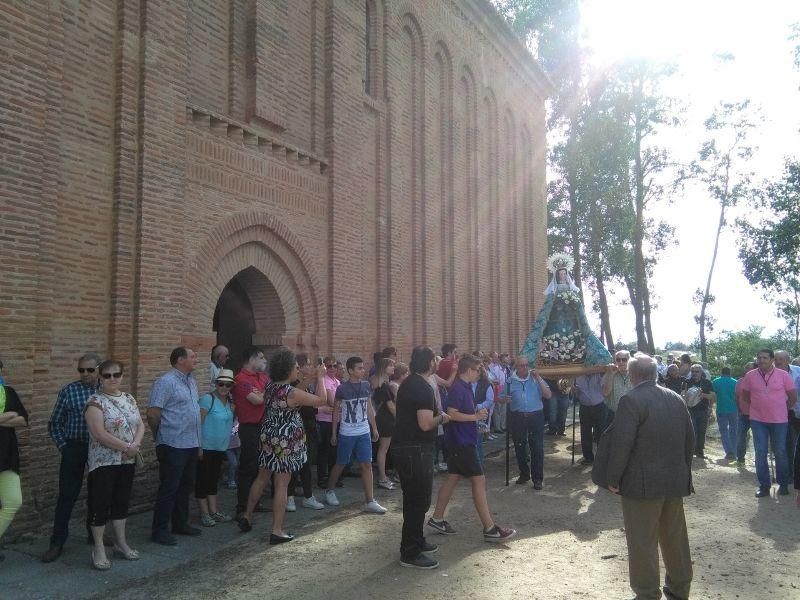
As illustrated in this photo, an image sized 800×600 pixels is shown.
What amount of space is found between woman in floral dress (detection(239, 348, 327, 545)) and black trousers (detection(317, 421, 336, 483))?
8.68 ft

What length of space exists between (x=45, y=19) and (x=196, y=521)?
18.5 feet

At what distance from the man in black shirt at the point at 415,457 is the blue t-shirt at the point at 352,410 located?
2.17m

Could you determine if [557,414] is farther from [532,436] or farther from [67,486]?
[67,486]

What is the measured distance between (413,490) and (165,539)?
8.45 ft

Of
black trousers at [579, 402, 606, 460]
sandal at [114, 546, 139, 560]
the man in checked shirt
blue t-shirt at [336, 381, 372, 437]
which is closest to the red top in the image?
blue t-shirt at [336, 381, 372, 437]

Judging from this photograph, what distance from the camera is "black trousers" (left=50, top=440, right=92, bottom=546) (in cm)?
597

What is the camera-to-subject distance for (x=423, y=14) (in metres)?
15.3

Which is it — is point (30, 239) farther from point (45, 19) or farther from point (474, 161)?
point (474, 161)

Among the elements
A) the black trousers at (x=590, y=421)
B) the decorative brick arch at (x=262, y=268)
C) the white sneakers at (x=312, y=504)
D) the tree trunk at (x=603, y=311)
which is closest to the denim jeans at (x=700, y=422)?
the black trousers at (x=590, y=421)

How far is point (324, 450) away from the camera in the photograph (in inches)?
363

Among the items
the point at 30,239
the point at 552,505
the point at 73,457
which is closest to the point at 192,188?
the point at 30,239

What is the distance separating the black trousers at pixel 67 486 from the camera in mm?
5969

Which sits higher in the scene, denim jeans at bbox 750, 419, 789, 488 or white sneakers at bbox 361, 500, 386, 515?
denim jeans at bbox 750, 419, 789, 488

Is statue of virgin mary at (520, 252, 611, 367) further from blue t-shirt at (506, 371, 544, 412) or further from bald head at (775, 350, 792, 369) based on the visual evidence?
bald head at (775, 350, 792, 369)
